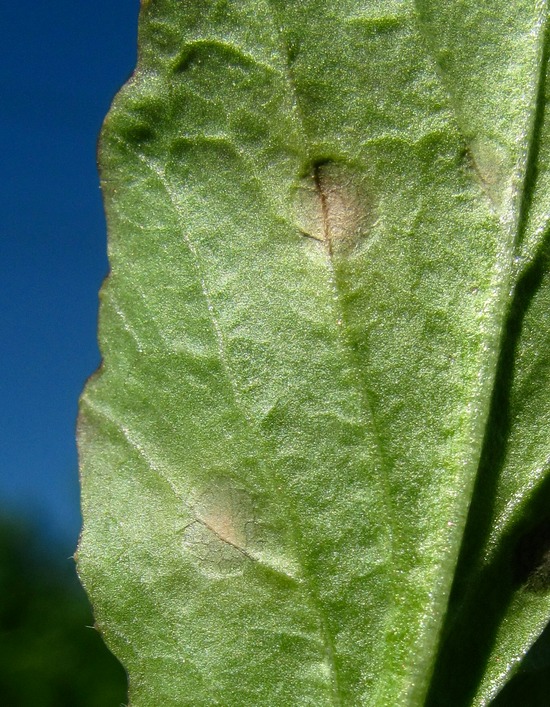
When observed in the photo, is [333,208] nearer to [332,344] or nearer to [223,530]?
[332,344]

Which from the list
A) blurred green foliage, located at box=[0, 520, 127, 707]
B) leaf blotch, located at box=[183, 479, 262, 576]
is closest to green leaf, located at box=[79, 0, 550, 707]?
leaf blotch, located at box=[183, 479, 262, 576]

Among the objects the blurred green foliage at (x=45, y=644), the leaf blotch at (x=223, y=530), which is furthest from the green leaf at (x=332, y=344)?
the blurred green foliage at (x=45, y=644)

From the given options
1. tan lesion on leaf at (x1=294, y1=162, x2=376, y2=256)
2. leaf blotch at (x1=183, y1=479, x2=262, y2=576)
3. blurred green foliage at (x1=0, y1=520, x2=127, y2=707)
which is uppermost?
tan lesion on leaf at (x1=294, y1=162, x2=376, y2=256)

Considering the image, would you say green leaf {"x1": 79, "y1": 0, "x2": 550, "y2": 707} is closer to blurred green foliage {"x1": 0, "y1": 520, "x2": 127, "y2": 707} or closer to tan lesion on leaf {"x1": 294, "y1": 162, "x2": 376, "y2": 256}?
tan lesion on leaf {"x1": 294, "y1": 162, "x2": 376, "y2": 256}

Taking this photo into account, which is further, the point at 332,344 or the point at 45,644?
the point at 45,644

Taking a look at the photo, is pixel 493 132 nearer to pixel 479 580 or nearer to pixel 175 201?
pixel 175 201

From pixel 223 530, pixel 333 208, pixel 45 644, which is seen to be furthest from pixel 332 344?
pixel 45 644

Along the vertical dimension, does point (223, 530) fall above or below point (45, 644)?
above
